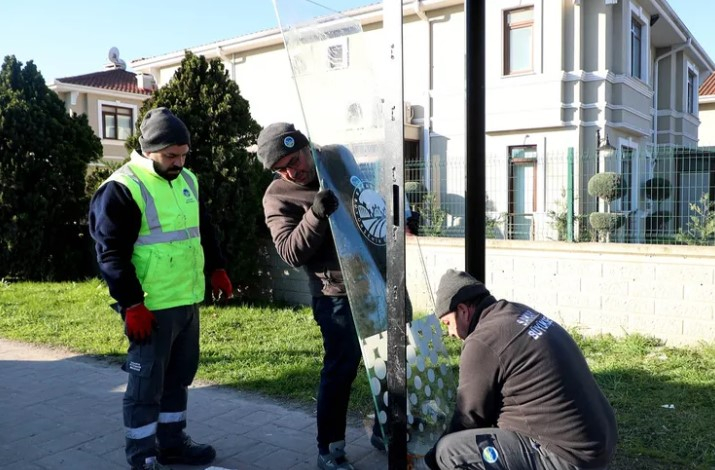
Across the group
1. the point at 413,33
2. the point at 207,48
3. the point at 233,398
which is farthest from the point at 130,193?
the point at 207,48

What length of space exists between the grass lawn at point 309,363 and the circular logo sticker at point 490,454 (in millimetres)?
1526

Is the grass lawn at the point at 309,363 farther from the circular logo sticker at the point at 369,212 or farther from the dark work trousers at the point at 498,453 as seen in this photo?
the circular logo sticker at the point at 369,212

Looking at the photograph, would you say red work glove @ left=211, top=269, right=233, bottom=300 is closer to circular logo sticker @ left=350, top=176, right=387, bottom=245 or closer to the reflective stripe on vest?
the reflective stripe on vest

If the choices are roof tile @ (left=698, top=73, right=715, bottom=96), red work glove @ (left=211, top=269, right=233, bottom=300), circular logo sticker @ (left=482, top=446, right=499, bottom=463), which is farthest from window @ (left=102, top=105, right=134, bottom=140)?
circular logo sticker @ (left=482, top=446, right=499, bottom=463)

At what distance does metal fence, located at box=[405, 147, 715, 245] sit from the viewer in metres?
6.64

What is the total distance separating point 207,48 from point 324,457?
18048 millimetres

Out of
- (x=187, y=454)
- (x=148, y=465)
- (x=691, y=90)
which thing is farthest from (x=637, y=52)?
(x=148, y=465)

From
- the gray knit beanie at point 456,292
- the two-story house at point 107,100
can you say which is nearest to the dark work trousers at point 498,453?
the gray knit beanie at point 456,292

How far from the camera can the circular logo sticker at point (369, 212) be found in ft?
10.3

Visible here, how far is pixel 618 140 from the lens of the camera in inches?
592

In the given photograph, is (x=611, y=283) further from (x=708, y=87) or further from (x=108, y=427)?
(x=708, y=87)

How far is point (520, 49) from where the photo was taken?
14703 millimetres

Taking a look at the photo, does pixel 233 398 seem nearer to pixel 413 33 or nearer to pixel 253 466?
pixel 253 466

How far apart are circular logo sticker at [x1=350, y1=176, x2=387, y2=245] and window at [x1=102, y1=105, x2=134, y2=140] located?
25.8 m
